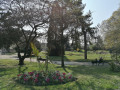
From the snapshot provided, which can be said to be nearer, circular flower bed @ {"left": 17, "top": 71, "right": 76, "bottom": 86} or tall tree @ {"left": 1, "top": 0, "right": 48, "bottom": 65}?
circular flower bed @ {"left": 17, "top": 71, "right": 76, "bottom": 86}

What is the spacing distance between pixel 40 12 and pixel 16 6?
3.08 meters

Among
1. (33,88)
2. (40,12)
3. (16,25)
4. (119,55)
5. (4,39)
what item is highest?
(40,12)

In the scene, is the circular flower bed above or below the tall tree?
below

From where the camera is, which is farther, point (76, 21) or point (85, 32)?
point (85, 32)

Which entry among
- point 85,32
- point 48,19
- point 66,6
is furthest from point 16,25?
point 85,32

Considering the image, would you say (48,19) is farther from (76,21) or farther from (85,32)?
(85,32)

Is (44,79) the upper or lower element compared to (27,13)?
lower

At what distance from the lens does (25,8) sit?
16453mm

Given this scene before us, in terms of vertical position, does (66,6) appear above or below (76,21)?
above

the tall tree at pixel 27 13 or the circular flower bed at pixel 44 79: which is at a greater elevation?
the tall tree at pixel 27 13

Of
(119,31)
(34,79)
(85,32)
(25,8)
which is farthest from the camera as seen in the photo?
(85,32)

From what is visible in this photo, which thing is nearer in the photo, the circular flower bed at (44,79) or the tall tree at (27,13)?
the circular flower bed at (44,79)

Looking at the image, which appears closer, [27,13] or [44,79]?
[44,79]

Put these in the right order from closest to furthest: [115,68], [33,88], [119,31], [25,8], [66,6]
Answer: [33,88]
[115,68]
[66,6]
[25,8]
[119,31]
